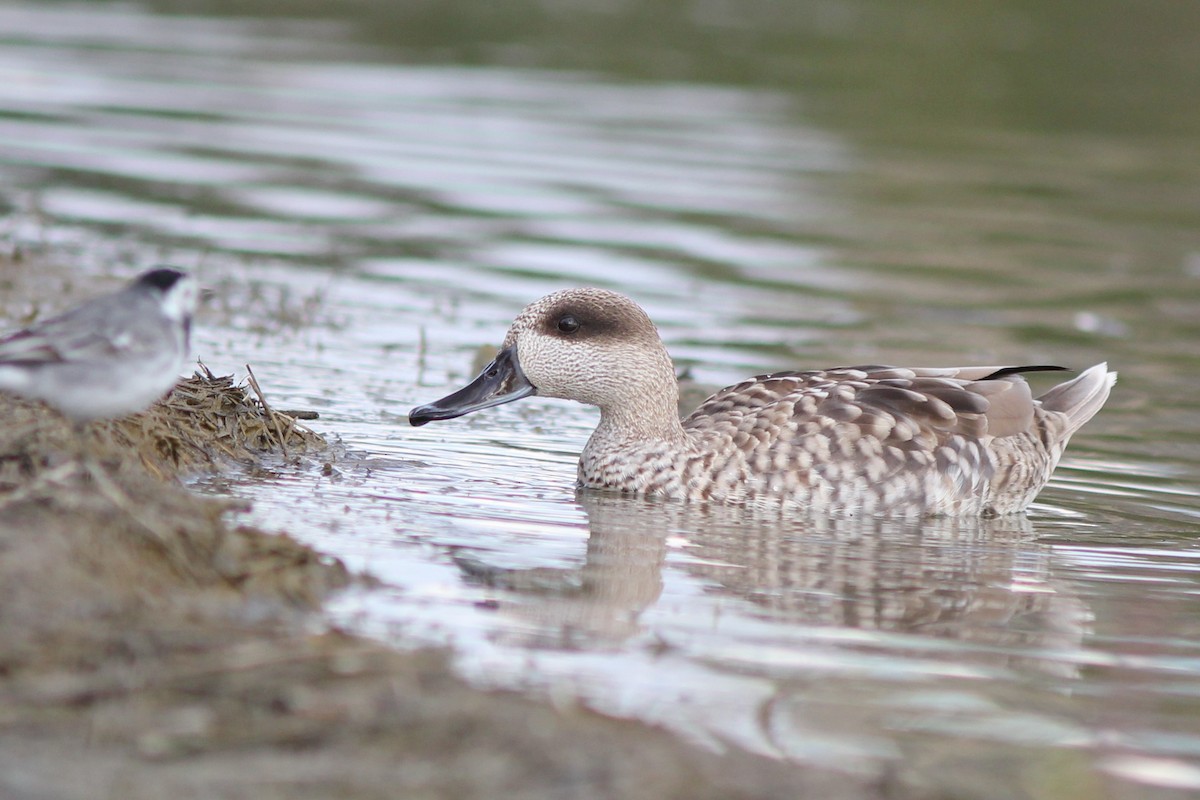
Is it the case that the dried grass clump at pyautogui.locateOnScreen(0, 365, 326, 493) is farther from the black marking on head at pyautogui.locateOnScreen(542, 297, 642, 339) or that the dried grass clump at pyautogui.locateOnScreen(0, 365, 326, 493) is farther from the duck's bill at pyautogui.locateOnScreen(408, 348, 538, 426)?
the black marking on head at pyautogui.locateOnScreen(542, 297, 642, 339)

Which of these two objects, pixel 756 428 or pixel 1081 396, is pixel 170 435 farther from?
pixel 1081 396

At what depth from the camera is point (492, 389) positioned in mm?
8180

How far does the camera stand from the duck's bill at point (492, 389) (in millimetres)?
8148

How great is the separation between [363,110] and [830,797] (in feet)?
57.6

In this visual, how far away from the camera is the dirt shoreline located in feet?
13.9

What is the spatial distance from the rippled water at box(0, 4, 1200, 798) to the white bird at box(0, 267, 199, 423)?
93cm

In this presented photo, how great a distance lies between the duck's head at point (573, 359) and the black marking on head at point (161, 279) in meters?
1.98

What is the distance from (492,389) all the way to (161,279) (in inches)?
90.2

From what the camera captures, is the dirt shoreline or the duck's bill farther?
the duck's bill

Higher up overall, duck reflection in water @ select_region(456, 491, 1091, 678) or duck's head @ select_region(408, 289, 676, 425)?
duck's head @ select_region(408, 289, 676, 425)

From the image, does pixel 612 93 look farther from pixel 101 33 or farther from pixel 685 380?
pixel 685 380

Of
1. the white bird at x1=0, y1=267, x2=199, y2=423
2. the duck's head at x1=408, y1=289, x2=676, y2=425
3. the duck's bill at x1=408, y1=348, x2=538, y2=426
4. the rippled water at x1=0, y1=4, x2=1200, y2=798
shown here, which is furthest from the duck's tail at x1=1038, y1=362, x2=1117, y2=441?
the white bird at x1=0, y1=267, x2=199, y2=423

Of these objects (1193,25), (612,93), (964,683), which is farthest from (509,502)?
(1193,25)

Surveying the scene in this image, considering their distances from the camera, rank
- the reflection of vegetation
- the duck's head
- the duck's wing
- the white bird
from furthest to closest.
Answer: the reflection of vegetation
the duck's wing
the duck's head
the white bird
